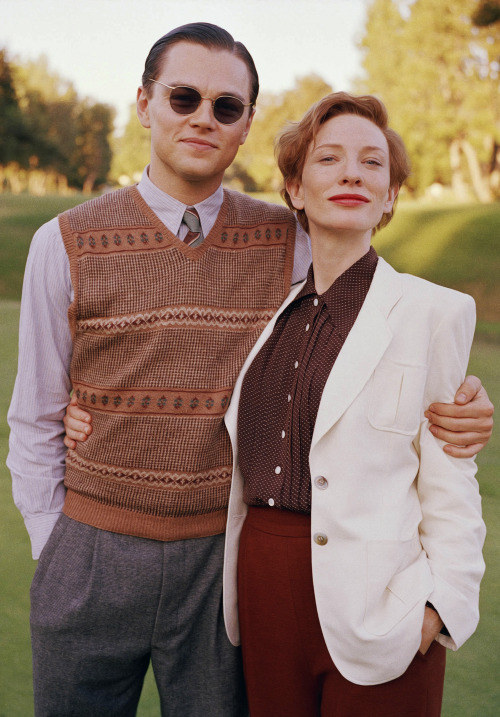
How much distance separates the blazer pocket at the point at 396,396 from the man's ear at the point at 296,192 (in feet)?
2.06

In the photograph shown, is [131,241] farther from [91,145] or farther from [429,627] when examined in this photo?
[91,145]

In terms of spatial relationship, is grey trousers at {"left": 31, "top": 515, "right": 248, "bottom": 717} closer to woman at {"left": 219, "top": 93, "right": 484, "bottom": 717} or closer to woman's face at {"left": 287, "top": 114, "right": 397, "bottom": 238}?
woman at {"left": 219, "top": 93, "right": 484, "bottom": 717}

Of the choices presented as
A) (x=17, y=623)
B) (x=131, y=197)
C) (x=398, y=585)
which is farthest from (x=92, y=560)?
(x=17, y=623)

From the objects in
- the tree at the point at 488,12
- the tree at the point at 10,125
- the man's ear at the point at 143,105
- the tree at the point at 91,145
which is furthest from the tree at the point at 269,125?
the man's ear at the point at 143,105

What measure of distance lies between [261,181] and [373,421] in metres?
50.0

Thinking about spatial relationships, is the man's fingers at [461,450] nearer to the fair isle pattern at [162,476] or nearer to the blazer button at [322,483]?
the blazer button at [322,483]

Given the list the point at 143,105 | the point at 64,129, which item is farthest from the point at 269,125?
the point at 143,105

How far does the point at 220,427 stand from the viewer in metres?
2.21

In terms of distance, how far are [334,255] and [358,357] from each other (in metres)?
0.35

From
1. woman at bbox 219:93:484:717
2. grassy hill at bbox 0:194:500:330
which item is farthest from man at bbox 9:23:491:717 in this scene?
grassy hill at bbox 0:194:500:330

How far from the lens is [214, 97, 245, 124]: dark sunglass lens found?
222 centimetres

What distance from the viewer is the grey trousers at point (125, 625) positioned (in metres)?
2.19

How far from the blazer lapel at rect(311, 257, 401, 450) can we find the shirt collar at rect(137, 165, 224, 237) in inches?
22.6

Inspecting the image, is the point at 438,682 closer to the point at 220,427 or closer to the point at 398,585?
the point at 398,585
